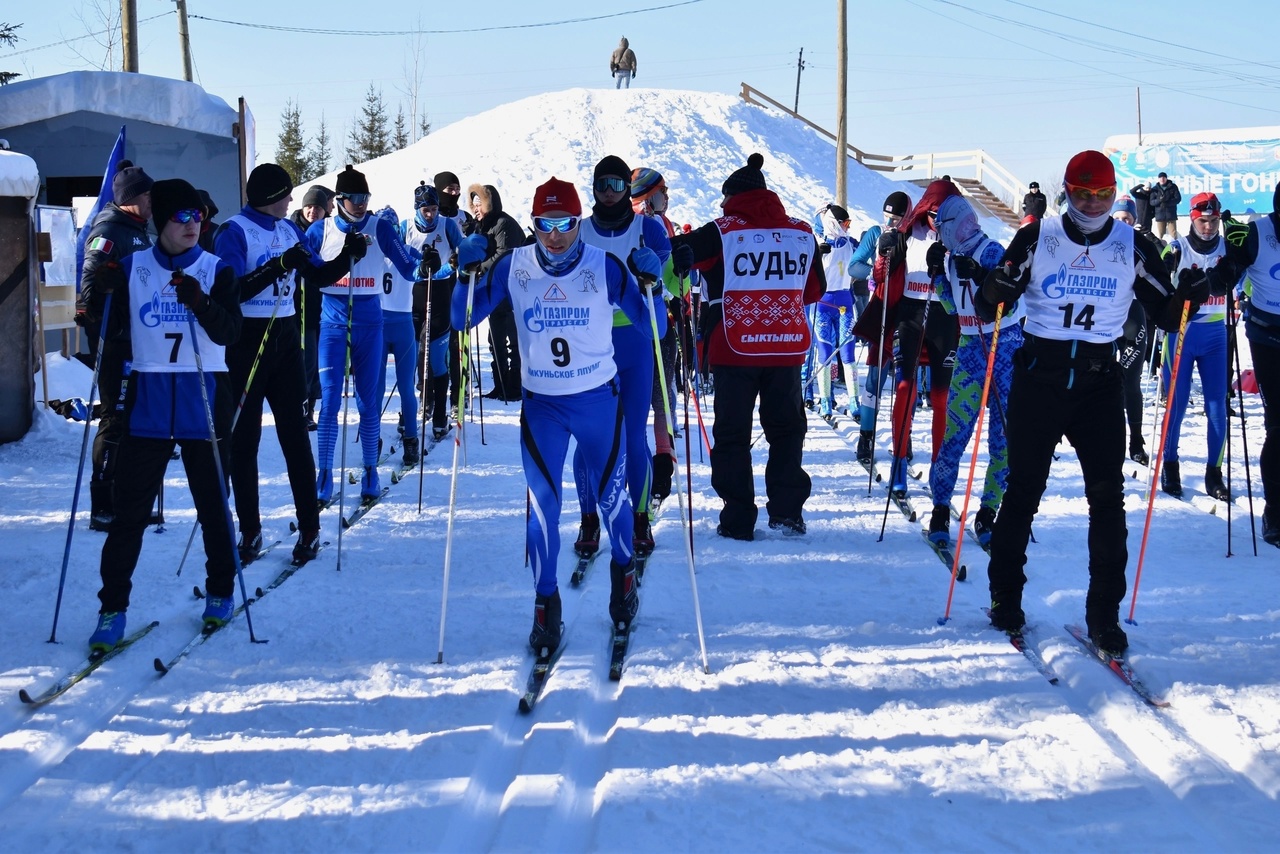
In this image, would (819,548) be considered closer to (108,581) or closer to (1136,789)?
(1136,789)

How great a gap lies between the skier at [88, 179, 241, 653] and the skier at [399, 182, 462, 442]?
4.10 metres

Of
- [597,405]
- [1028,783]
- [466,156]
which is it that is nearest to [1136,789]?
[1028,783]

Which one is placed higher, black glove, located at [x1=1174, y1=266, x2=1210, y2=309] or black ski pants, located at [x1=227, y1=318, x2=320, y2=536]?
black glove, located at [x1=1174, y1=266, x2=1210, y2=309]

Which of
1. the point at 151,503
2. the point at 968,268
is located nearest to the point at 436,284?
the point at 151,503

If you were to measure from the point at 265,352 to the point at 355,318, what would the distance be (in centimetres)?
165

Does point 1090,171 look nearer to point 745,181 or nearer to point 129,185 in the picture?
point 745,181

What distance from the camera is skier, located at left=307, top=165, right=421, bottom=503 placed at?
25.3ft

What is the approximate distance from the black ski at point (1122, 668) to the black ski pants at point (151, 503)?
402 centimetres

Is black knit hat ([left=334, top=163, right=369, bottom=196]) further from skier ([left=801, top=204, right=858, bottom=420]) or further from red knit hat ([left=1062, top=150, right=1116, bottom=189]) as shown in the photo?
skier ([left=801, top=204, right=858, bottom=420])

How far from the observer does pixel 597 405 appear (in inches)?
198

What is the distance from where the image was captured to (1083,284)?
199 inches

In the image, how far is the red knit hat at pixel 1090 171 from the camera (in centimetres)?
498

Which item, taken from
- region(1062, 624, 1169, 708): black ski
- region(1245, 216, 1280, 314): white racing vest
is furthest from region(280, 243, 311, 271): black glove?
region(1245, 216, 1280, 314): white racing vest

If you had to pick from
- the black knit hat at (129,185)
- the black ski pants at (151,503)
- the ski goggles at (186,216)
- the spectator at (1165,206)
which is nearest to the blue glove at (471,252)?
the ski goggles at (186,216)
